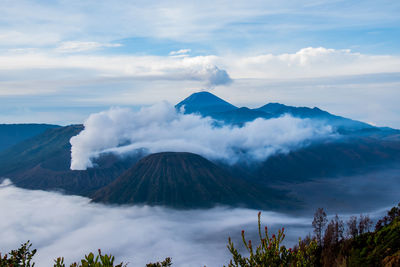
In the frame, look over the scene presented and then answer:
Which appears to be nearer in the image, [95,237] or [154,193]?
[95,237]

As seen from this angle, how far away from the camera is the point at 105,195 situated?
194 m

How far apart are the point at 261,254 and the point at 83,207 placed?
189 meters

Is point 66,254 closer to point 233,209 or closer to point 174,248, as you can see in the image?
point 174,248

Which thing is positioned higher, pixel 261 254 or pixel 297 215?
pixel 261 254

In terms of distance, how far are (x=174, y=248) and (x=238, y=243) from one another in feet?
83.6

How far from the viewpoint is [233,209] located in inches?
7249

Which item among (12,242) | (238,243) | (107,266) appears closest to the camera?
(107,266)

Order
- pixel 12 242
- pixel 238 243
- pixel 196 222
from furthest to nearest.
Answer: pixel 196 222
pixel 12 242
pixel 238 243

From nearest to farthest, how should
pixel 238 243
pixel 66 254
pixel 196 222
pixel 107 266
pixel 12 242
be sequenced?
pixel 107 266 < pixel 66 254 < pixel 238 243 < pixel 12 242 < pixel 196 222

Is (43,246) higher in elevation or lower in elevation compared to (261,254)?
lower

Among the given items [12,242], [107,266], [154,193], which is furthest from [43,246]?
[107,266]

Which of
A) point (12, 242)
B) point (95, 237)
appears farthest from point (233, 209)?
point (12, 242)

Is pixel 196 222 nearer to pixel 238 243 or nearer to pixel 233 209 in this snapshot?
pixel 233 209

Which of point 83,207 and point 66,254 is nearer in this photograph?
point 66,254
